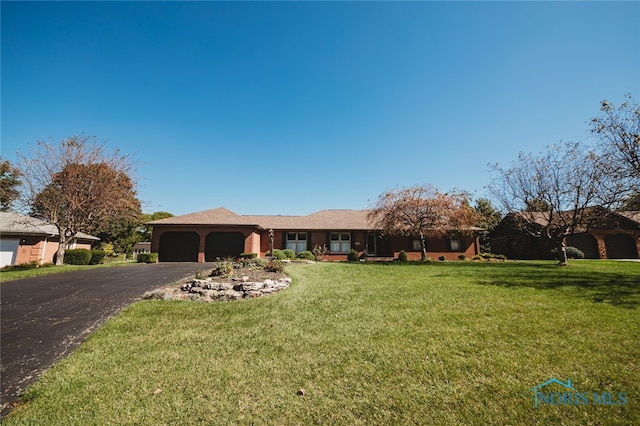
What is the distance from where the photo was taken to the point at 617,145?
1243cm

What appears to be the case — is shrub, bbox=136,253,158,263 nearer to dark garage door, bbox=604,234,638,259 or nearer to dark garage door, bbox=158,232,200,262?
dark garage door, bbox=158,232,200,262

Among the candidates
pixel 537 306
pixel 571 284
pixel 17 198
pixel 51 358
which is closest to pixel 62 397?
pixel 51 358

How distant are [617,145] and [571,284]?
8.78 meters

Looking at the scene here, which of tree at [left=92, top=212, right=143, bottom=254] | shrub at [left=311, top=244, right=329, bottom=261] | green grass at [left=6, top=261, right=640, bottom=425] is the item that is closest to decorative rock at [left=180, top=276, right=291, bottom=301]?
green grass at [left=6, top=261, right=640, bottom=425]

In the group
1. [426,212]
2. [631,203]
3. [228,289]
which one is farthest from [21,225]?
[631,203]

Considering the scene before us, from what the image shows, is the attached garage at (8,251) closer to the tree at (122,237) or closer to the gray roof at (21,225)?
the gray roof at (21,225)

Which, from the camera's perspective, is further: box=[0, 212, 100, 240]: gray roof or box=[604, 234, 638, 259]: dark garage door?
box=[604, 234, 638, 259]: dark garage door

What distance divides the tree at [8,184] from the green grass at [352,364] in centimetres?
2190

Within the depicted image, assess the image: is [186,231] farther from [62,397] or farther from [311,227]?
[62,397]

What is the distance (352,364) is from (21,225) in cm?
2760

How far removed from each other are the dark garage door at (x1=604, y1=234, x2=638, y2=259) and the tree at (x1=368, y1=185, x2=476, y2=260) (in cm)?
1697

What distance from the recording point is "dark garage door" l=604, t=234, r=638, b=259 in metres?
24.6

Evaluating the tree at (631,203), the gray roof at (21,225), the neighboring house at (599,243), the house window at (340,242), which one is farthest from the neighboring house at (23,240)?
the neighboring house at (599,243)

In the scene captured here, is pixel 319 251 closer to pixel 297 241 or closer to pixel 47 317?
pixel 297 241
